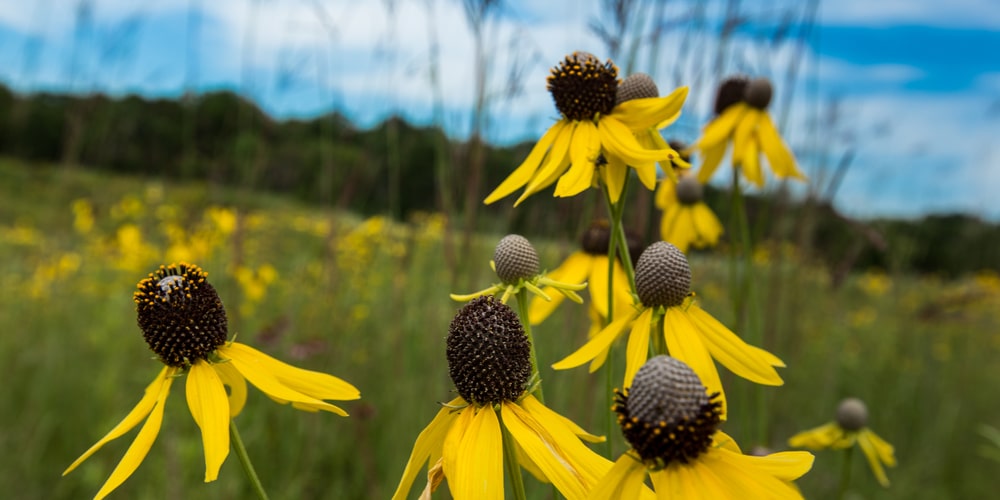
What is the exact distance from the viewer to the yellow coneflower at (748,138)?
179 centimetres

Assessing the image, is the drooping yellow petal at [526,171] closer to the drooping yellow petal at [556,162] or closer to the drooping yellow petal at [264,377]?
the drooping yellow petal at [556,162]

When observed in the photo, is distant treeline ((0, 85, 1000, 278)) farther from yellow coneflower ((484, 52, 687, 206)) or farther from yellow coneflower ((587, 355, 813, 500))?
yellow coneflower ((587, 355, 813, 500))

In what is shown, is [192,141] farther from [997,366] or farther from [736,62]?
[997,366]

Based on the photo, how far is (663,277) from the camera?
90 centimetres

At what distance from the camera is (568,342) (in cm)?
241

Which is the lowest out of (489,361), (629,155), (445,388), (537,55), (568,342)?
(445,388)

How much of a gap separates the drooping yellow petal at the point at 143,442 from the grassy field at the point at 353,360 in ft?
3.87

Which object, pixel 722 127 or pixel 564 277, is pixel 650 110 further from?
pixel 722 127

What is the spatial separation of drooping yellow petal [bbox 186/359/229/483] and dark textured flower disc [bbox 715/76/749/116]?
5.40 ft

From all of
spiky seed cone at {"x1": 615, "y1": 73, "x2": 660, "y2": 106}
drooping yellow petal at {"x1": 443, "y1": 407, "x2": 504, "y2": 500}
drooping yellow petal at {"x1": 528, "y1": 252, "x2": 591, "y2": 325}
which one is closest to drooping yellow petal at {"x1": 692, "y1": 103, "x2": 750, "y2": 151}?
drooping yellow petal at {"x1": 528, "y1": 252, "x2": 591, "y2": 325}

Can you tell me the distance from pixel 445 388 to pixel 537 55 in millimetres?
1249

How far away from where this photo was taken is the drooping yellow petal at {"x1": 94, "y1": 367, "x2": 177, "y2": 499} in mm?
807

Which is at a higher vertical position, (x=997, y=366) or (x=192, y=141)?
(x=192, y=141)

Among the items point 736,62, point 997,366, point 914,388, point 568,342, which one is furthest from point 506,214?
point 997,366
